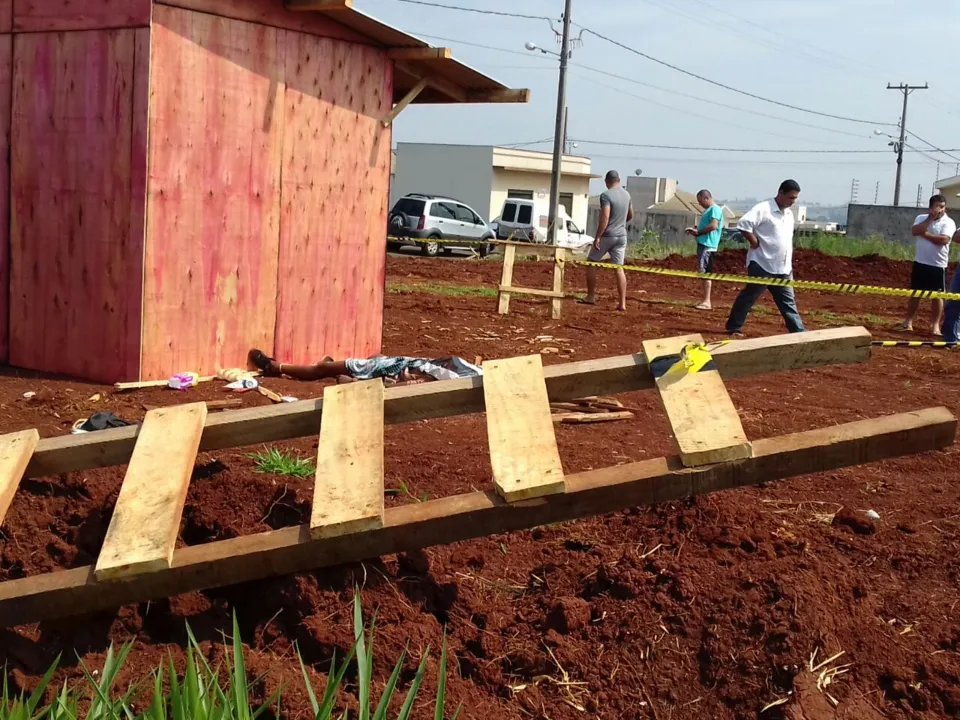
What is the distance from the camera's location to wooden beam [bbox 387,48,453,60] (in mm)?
9922

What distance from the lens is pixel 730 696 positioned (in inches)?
122

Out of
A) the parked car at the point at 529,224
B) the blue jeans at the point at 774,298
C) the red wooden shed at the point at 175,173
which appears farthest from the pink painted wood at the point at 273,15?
the parked car at the point at 529,224

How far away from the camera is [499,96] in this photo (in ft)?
36.6

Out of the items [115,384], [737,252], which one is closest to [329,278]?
[115,384]

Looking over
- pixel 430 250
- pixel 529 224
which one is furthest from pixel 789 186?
pixel 529 224

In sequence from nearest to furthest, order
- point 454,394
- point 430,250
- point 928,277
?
1. point 454,394
2. point 928,277
3. point 430,250

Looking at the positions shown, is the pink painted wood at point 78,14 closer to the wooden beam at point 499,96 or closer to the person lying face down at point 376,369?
the person lying face down at point 376,369

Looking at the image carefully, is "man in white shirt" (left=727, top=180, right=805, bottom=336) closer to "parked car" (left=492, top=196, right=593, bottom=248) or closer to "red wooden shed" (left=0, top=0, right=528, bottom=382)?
"red wooden shed" (left=0, top=0, right=528, bottom=382)

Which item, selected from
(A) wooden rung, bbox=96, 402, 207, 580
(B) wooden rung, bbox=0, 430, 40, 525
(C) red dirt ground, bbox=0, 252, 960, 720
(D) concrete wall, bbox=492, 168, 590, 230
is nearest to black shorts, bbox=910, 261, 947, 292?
(C) red dirt ground, bbox=0, 252, 960, 720

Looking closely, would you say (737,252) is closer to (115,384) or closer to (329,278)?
(329,278)

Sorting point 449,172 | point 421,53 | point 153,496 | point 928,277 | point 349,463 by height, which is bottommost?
point 153,496

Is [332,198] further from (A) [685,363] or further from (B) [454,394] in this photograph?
(A) [685,363]

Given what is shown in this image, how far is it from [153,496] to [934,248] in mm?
12235

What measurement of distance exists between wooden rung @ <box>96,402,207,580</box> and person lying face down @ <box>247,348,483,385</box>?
4848 mm
